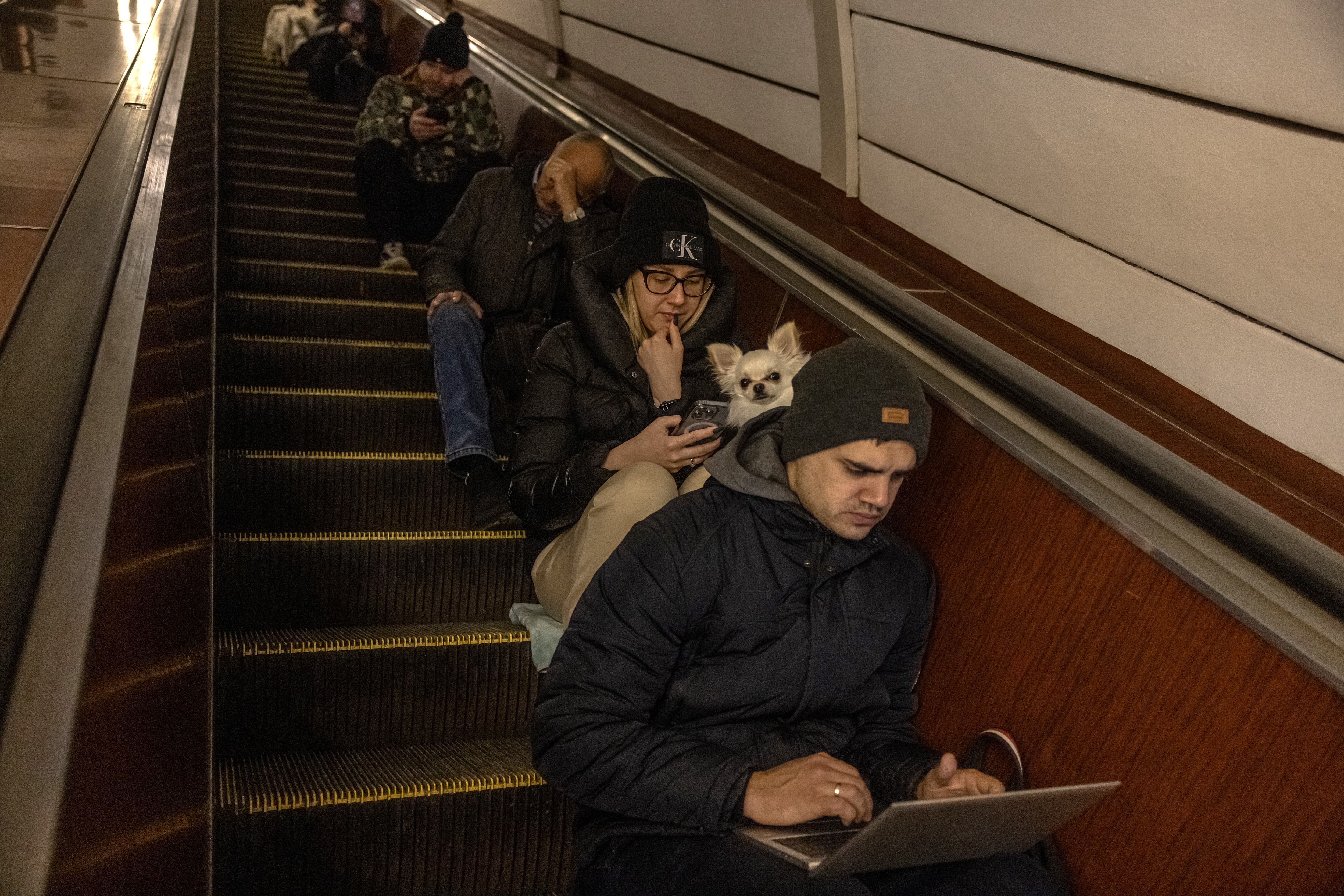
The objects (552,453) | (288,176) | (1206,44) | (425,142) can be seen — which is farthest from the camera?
(288,176)

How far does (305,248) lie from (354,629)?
2.33 m

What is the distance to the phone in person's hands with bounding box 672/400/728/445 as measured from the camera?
238cm

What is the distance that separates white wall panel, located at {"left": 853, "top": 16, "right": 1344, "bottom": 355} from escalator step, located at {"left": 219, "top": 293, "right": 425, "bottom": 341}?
194 cm

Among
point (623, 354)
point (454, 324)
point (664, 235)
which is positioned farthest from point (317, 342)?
point (664, 235)

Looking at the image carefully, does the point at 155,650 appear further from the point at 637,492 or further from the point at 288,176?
the point at 288,176

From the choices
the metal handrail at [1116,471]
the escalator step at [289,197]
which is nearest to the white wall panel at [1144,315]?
the metal handrail at [1116,471]

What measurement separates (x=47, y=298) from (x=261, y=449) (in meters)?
1.73

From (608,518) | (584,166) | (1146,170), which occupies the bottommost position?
(608,518)

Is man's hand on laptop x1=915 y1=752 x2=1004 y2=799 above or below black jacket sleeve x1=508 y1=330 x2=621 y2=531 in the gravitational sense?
below

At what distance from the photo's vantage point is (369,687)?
2373 mm

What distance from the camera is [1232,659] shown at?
142 centimetres

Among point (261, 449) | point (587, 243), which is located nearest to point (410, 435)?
point (261, 449)

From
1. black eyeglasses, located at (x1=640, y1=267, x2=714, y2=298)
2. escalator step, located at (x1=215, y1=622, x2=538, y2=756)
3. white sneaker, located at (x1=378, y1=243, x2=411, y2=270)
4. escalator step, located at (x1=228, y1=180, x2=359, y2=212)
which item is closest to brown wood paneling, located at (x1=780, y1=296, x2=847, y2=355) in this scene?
black eyeglasses, located at (x1=640, y1=267, x2=714, y2=298)

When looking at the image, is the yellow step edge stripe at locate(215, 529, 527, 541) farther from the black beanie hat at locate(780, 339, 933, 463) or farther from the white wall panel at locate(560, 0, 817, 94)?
the white wall panel at locate(560, 0, 817, 94)
